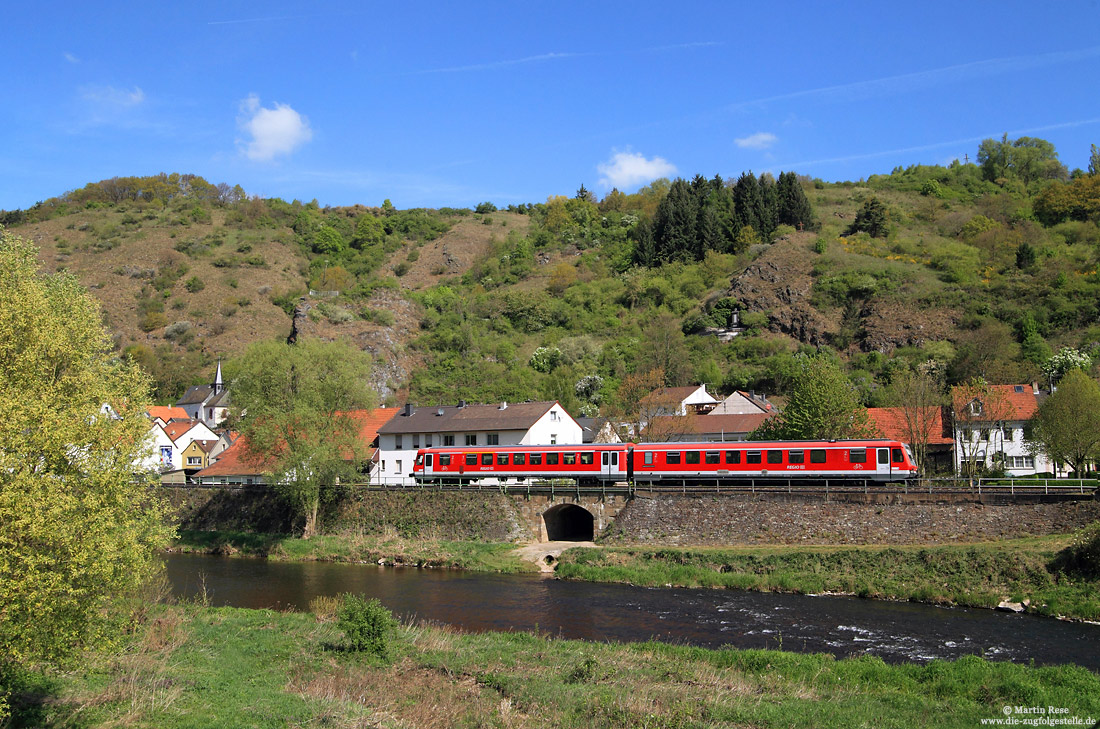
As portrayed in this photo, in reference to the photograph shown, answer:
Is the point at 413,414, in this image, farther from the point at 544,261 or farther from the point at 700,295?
the point at 544,261

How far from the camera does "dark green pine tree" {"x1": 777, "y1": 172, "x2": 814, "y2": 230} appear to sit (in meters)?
111

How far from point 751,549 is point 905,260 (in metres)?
73.1

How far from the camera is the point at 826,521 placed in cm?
3638

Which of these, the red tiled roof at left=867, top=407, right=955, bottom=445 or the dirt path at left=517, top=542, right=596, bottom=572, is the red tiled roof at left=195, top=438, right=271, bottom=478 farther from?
the red tiled roof at left=867, top=407, right=955, bottom=445

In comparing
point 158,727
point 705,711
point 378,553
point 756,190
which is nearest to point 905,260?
point 756,190

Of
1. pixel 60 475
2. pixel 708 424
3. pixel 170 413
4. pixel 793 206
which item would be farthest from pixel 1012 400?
pixel 170 413

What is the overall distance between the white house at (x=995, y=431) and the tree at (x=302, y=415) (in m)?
36.9

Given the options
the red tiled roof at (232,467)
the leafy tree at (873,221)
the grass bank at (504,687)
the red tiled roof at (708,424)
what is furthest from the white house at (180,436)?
the leafy tree at (873,221)

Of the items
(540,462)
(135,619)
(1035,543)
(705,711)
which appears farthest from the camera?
(540,462)

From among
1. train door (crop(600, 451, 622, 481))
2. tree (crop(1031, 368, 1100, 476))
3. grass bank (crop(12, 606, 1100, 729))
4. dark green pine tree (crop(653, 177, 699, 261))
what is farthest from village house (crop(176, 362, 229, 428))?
tree (crop(1031, 368, 1100, 476))

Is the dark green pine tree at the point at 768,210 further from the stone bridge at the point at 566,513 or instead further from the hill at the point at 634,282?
the stone bridge at the point at 566,513

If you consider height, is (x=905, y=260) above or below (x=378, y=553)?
above

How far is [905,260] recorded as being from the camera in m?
96.9

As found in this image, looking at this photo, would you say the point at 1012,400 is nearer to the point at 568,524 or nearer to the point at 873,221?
the point at 568,524
